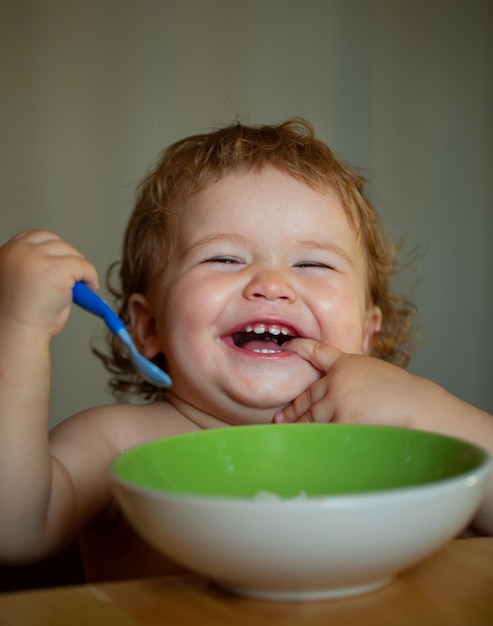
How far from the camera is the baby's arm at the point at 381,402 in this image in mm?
863

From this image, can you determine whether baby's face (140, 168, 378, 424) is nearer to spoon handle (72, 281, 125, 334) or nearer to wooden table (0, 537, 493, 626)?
spoon handle (72, 281, 125, 334)

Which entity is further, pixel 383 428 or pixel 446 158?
pixel 446 158

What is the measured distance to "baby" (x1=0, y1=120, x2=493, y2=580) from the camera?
2.46 ft

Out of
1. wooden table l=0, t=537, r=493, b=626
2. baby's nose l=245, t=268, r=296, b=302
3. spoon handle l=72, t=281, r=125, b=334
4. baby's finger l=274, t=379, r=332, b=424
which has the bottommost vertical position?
baby's finger l=274, t=379, r=332, b=424

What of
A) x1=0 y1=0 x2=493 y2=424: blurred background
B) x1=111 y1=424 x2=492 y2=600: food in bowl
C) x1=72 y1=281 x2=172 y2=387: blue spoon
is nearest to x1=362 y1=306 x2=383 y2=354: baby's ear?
x1=72 y1=281 x2=172 y2=387: blue spoon

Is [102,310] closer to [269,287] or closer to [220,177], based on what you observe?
[269,287]

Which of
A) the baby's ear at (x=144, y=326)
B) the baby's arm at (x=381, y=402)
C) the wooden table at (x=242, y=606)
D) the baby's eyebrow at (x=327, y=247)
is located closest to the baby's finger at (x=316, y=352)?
the baby's arm at (x=381, y=402)

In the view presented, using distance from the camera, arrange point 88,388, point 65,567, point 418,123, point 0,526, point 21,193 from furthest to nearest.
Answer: point 418,123 → point 88,388 → point 21,193 → point 65,567 → point 0,526

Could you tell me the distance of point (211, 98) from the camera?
7.51ft

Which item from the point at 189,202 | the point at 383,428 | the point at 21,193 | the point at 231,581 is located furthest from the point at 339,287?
the point at 21,193

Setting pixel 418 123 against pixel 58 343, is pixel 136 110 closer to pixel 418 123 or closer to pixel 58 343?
pixel 58 343

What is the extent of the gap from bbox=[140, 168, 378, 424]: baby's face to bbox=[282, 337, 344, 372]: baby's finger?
0.01m

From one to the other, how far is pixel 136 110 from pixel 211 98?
8.8 inches

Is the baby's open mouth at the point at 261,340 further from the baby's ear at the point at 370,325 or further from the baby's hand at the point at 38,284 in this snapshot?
the baby's hand at the point at 38,284
